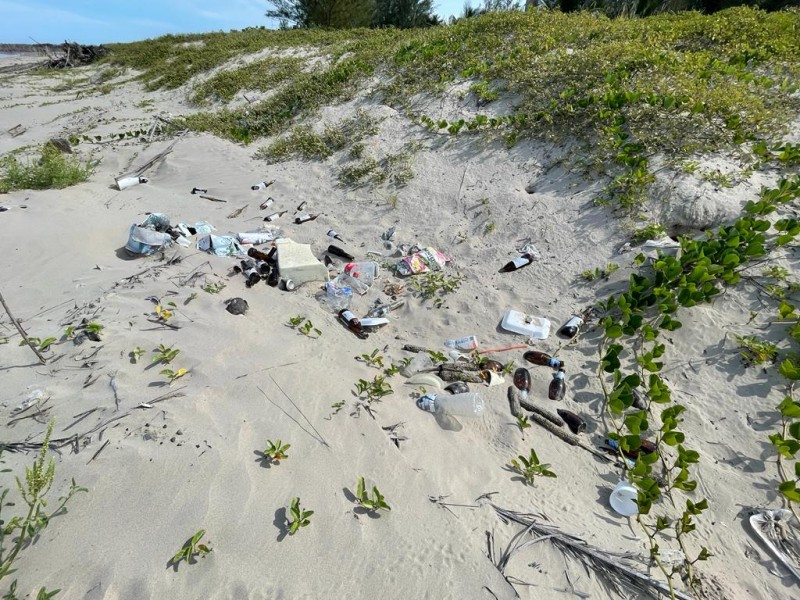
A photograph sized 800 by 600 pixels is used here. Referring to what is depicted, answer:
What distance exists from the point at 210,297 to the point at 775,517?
3.94m

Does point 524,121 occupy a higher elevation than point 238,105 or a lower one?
lower

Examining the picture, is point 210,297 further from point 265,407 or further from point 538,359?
point 538,359

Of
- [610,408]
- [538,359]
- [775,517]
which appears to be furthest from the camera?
[538,359]

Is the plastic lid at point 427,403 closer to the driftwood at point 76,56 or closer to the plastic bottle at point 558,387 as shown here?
the plastic bottle at point 558,387

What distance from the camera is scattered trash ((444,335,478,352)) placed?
10.5 ft

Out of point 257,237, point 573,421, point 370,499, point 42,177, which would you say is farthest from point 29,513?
point 42,177

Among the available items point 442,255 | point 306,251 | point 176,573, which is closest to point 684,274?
point 442,255

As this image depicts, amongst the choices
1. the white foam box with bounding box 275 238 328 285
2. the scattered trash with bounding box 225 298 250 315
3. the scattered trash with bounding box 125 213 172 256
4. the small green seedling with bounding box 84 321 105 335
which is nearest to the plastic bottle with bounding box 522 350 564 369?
the white foam box with bounding box 275 238 328 285

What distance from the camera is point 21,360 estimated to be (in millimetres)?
2535

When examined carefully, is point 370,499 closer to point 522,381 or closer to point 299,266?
point 522,381

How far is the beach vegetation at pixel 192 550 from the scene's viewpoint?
63.7 inches

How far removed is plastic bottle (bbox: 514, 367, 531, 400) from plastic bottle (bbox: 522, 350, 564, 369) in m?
0.14

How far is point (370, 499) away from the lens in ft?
6.40

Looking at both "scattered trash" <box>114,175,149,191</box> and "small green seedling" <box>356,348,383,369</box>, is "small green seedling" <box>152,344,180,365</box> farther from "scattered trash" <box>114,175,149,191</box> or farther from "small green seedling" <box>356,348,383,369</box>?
"scattered trash" <box>114,175,149,191</box>
